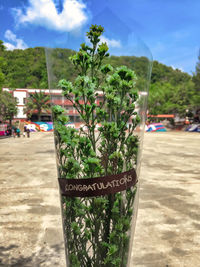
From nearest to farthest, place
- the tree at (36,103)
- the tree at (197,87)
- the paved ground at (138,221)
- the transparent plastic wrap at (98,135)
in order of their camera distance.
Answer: the transparent plastic wrap at (98,135) → the paved ground at (138,221) → the tree at (197,87) → the tree at (36,103)

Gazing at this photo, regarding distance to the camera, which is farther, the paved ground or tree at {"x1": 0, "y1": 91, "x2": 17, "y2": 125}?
tree at {"x1": 0, "y1": 91, "x2": 17, "y2": 125}

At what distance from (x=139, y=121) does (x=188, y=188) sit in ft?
19.9

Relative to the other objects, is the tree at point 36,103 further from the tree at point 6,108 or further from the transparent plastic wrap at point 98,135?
the transparent plastic wrap at point 98,135

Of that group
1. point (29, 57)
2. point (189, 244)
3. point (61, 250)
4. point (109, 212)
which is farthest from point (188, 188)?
point (29, 57)

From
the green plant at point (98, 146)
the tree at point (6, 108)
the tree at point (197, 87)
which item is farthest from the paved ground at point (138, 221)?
the tree at point (197, 87)

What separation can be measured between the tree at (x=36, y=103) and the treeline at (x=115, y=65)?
250 centimetres

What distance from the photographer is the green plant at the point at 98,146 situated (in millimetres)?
1476

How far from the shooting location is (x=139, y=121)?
1.59 metres

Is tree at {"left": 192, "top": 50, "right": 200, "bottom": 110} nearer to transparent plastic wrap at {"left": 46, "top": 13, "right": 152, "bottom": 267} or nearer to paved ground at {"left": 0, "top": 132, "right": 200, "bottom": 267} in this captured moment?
Answer: paved ground at {"left": 0, "top": 132, "right": 200, "bottom": 267}

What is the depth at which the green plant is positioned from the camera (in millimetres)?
1476

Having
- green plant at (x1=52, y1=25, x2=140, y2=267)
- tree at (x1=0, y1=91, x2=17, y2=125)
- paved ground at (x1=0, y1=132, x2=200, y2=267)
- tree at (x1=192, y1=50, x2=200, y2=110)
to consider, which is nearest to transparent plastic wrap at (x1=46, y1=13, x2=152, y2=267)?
green plant at (x1=52, y1=25, x2=140, y2=267)

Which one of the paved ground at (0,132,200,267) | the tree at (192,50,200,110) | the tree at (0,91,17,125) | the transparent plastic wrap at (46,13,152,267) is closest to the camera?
the transparent plastic wrap at (46,13,152,267)

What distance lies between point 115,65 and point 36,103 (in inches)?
1849

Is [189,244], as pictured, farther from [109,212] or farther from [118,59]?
[118,59]
